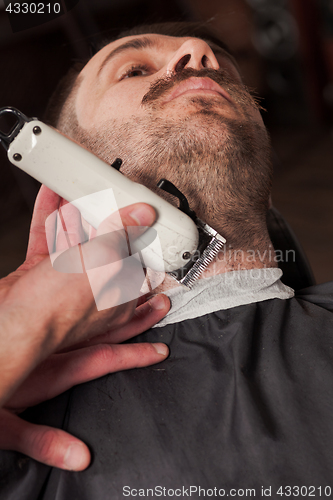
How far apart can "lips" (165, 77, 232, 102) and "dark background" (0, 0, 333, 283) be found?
0.60 m

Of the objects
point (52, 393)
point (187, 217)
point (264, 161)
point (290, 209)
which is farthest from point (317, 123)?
point (52, 393)

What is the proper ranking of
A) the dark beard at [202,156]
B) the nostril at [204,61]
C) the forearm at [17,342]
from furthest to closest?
the nostril at [204,61], the dark beard at [202,156], the forearm at [17,342]

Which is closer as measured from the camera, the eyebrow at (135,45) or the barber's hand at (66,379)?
the barber's hand at (66,379)

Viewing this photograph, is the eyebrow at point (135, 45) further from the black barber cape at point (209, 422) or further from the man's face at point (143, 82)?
the black barber cape at point (209, 422)

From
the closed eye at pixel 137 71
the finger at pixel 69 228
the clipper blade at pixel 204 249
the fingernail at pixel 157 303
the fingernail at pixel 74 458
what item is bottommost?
the fingernail at pixel 74 458

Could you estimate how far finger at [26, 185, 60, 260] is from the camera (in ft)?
3.15

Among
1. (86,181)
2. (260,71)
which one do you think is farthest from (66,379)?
(260,71)

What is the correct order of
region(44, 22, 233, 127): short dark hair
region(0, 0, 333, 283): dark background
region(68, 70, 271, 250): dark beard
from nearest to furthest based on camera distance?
region(68, 70, 271, 250): dark beard
region(44, 22, 233, 127): short dark hair
region(0, 0, 333, 283): dark background

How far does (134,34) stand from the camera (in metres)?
1.38

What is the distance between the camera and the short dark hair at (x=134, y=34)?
133cm

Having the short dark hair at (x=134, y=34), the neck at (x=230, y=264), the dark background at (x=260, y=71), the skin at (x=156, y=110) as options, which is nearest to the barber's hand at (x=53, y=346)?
the neck at (x=230, y=264)

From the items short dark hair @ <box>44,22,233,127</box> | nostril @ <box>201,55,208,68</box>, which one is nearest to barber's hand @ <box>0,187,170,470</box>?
nostril @ <box>201,55,208,68</box>

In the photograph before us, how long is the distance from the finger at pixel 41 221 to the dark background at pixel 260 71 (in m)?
0.50

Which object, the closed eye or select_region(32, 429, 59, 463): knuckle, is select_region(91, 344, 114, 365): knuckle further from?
the closed eye
